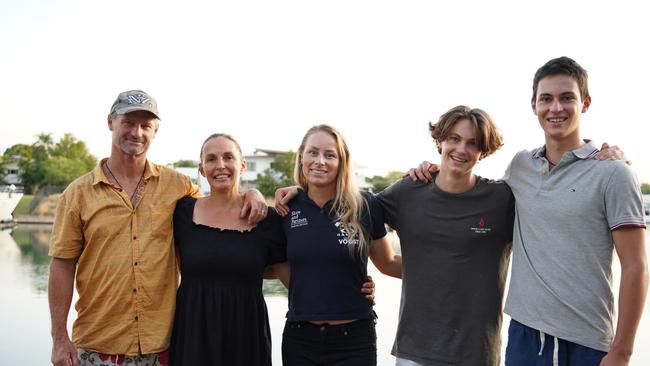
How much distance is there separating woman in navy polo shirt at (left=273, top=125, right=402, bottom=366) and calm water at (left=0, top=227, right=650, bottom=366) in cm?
568

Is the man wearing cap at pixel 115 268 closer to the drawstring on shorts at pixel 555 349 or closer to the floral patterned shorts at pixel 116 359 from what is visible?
the floral patterned shorts at pixel 116 359

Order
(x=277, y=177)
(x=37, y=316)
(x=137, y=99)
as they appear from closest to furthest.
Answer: (x=137, y=99) < (x=37, y=316) < (x=277, y=177)

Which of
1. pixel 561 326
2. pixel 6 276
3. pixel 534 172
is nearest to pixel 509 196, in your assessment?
pixel 534 172

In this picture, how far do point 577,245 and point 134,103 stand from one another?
8.28ft

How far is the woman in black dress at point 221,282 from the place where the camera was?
3.21 meters

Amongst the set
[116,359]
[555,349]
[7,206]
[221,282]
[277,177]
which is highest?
[277,177]

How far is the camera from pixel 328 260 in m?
3.15

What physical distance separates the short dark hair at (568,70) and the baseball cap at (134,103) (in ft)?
7.28

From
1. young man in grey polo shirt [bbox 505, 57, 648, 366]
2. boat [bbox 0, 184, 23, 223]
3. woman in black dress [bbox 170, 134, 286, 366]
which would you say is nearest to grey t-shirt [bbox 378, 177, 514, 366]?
young man in grey polo shirt [bbox 505, 57, 648, 366]

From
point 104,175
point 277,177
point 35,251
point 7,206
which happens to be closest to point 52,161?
point 7,206

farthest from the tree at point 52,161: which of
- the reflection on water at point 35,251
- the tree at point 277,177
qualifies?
the tree at point 277,177

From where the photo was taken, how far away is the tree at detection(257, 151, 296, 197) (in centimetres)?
4062

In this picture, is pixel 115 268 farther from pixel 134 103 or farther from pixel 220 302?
pixel 134 103

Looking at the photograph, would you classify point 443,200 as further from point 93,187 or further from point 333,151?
point 93,187
